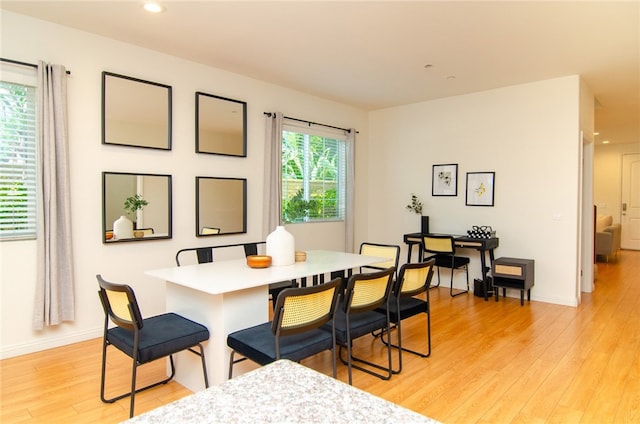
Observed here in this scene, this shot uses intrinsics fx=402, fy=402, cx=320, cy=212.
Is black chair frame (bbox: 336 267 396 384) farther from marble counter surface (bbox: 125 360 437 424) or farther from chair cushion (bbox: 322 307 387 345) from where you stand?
marble counter surface (bbox: 125 360 437 424)

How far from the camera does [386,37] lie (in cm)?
359

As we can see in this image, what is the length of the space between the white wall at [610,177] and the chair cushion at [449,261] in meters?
6.97

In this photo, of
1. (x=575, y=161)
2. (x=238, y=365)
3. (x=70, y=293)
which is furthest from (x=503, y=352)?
(x=70, y=293)

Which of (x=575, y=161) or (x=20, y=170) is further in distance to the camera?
(x=575, y=161)

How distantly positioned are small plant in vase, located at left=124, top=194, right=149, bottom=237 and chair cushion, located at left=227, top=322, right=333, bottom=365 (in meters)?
2.05

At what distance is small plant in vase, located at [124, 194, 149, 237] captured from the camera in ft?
12.5

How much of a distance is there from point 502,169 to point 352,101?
2.31m

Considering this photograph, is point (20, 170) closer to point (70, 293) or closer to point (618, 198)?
point (70, 293)

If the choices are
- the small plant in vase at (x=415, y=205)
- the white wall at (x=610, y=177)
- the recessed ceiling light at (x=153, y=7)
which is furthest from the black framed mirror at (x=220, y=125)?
the white wall at (x=610, y=177)

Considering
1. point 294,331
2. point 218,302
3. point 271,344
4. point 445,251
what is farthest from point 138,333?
point 445,251

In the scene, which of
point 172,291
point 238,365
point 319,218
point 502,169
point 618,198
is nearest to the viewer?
point 238,365

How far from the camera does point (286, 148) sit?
538 cm

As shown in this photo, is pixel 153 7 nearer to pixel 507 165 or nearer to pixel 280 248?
pixel 280 248

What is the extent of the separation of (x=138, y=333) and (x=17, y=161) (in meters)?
2.09
